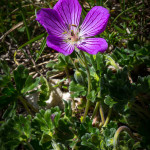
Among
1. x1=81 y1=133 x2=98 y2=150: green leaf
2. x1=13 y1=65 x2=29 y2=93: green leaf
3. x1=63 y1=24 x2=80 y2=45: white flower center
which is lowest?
x1=81 y1=133 x2=98 y2=150: green leaf

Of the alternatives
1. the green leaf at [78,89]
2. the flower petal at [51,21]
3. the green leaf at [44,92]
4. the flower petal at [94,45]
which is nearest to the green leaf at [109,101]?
the green leaf at [78,89]

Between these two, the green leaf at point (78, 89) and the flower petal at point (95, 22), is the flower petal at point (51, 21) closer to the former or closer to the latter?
the flower petal at point (95, 22)

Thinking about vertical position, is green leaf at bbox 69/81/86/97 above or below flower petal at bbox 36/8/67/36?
below

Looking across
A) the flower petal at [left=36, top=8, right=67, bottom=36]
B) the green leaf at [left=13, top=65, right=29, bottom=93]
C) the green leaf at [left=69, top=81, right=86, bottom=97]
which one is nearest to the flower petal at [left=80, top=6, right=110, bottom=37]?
the flower petal at [left=36, top=8, right=67, bottom=36]

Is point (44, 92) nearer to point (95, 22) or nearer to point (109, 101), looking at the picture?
point (109, 101)

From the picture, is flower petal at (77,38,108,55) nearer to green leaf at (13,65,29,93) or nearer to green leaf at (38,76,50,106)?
green leaf at (13,65,29,93)

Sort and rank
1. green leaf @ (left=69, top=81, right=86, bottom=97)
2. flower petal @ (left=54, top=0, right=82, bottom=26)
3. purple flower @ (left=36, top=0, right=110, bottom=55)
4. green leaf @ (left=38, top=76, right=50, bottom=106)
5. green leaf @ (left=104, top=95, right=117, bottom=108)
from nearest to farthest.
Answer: purple flower @ (left=36, top=0, right=110, bottom=55) → flower petal @ (left=54, top=0, right=82, bottom=26) → green leaf @ (left=104, top=95, right=117, bottom=108) → green leaf @ (left=69, top=81, right=86, bottom=97) → green leaf @ (left=38, top=76, right=50, bottom=106)

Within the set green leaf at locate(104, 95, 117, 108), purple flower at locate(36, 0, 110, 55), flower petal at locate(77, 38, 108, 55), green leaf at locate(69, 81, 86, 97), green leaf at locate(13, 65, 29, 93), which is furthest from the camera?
green leaf at locate(13, 65, 29, 93)
